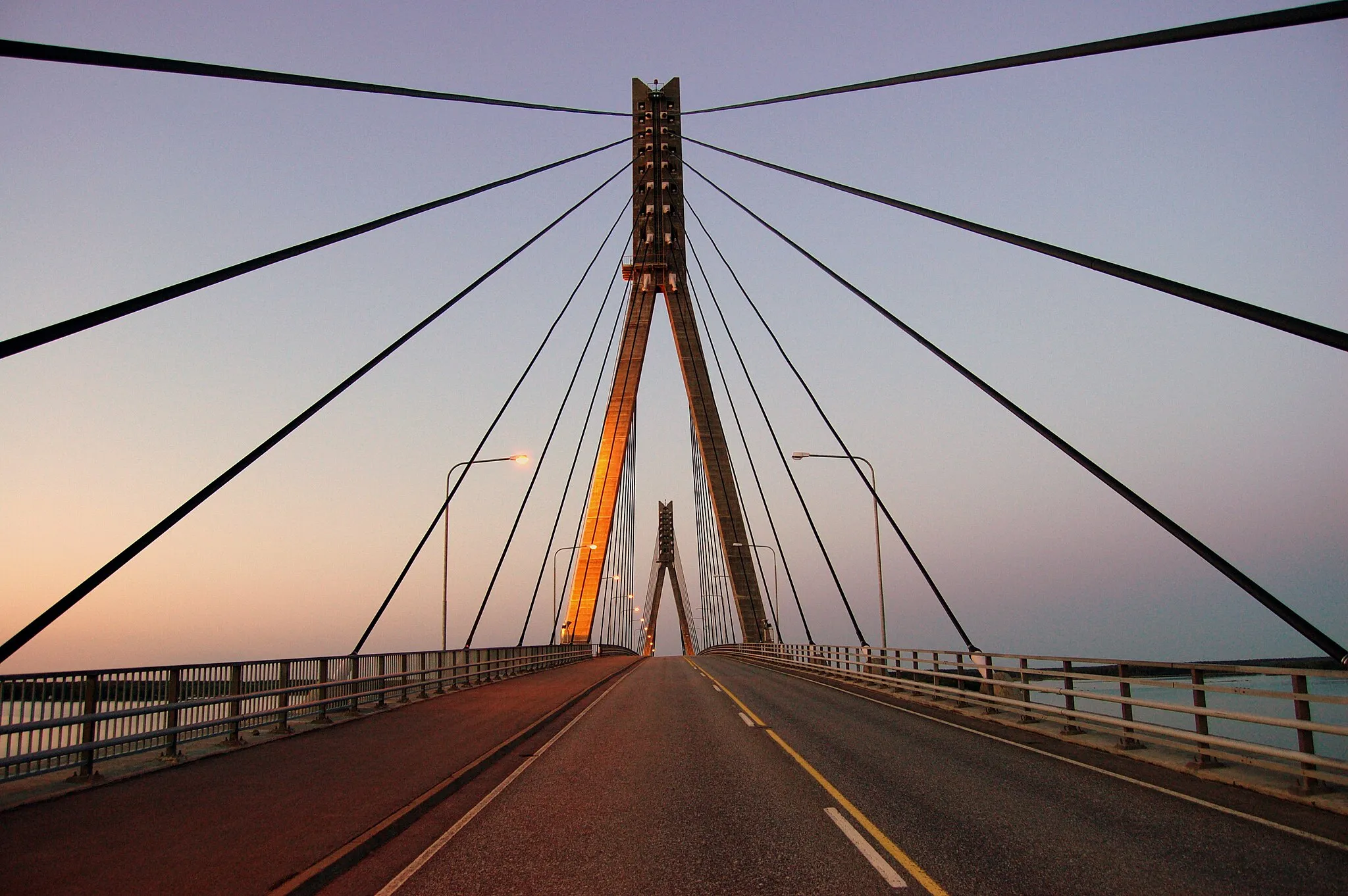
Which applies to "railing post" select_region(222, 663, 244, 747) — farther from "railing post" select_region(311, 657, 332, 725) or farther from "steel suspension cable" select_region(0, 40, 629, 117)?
"steel suspension cable" select_region(0, 40, 629, 117)

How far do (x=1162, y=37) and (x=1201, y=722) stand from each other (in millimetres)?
7277

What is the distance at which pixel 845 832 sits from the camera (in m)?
7.63

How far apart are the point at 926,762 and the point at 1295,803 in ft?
12.9

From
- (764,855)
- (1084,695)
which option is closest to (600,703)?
(1084,695)

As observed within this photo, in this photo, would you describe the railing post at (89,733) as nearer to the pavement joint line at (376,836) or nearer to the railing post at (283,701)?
the pavement joint line at (376,836)

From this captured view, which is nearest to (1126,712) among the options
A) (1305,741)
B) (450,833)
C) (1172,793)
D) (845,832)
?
(1172,793)

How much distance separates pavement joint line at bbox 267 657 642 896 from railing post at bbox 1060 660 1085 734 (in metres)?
8.05

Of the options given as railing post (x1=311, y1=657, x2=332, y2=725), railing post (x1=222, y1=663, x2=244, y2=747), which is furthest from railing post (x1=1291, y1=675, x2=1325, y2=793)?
railing post (x1=311, y1=657, x2=332, y2=725)

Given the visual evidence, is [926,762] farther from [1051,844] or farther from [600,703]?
[600,703]

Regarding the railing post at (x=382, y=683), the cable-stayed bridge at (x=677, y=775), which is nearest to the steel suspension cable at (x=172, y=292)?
the cable-stayed bridge at (x=677, y=775)

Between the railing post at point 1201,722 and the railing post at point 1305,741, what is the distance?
142 cm

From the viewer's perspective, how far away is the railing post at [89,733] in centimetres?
1037

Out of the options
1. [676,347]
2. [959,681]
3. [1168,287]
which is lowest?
[959,681]

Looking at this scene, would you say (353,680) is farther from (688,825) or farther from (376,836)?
(688,825)
